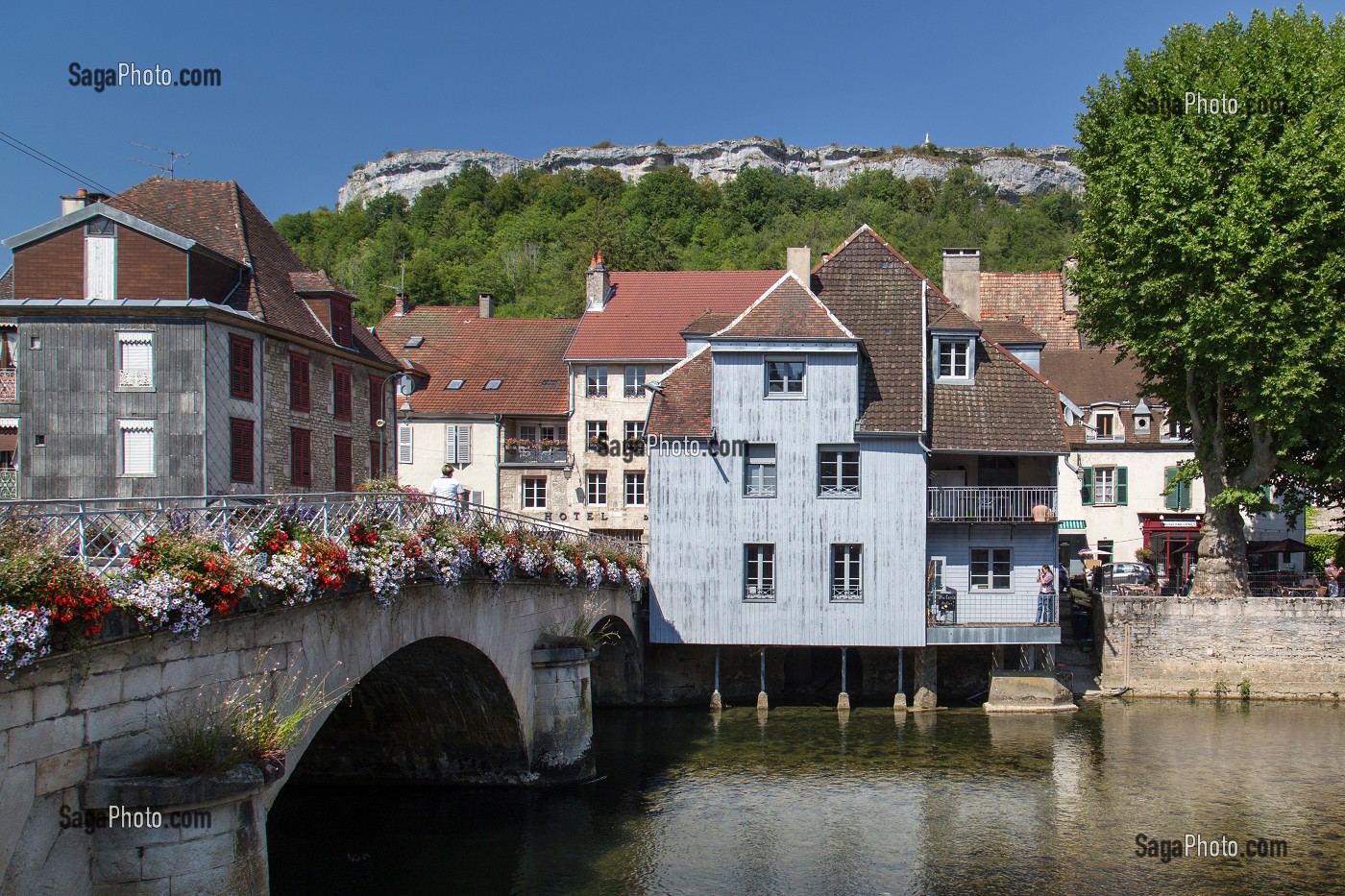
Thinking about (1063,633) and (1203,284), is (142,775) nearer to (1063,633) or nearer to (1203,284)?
(1203,284)

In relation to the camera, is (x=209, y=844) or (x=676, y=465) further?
(x=676, y=465)

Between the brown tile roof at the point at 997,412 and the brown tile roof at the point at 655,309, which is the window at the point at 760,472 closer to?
the brown tile roof at the point at 997,412

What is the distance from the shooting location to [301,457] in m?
34.8

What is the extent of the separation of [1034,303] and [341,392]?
33.6 m

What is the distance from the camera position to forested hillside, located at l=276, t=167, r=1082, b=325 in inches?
3479

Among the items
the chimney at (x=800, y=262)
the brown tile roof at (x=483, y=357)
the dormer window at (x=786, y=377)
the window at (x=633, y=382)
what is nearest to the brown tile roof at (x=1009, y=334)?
the chimney at (x=800, y=262)

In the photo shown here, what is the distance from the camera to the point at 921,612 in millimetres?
32156

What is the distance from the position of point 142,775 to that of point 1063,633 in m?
34.1

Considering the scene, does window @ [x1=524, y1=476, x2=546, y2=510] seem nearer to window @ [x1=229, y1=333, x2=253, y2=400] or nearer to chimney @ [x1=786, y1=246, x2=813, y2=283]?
chimney @ [x1=786, y1=246, x2=813, y2=283]

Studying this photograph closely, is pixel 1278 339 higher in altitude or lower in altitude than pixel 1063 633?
higher

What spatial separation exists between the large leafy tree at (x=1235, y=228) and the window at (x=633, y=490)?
60.4 feet

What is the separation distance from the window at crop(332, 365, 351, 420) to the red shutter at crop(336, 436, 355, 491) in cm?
73

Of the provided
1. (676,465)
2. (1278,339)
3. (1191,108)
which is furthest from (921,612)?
(1191,108)

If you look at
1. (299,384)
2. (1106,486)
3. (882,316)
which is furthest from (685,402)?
(1106,486)
